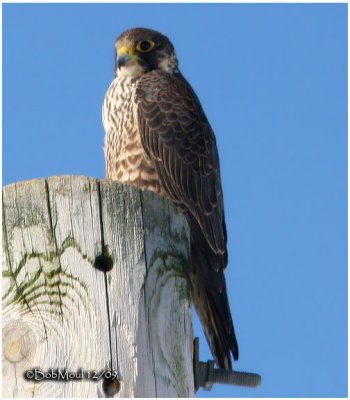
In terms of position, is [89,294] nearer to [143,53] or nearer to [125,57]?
[125,57]

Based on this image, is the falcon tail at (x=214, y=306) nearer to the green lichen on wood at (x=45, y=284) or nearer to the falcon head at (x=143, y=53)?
the green lichen on wood at (x=45, y=284)

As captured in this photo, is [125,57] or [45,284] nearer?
[45,284]

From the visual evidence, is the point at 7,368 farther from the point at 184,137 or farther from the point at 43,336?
the point at 184,137

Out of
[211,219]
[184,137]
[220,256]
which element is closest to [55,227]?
[220,256]

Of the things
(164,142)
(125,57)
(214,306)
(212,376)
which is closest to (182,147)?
(164,142)

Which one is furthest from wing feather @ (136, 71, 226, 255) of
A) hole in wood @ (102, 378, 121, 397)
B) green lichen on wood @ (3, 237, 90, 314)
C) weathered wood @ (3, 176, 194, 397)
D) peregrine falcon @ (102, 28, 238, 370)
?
hole in wood @ (102, 378, 121, 397)

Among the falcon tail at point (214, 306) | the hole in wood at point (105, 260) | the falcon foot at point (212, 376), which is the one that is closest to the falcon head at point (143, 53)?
the falcon tail at point (214, 306)

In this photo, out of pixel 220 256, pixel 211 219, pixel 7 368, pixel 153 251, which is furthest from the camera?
pixel 211 219
